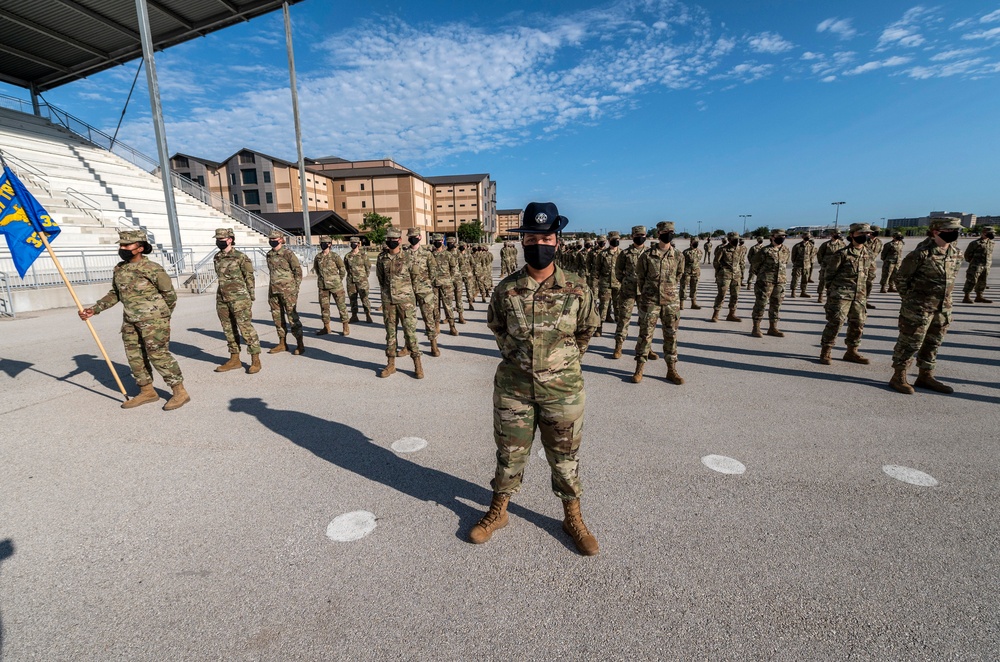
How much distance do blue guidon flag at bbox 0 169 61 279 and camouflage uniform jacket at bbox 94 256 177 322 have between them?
995 mm

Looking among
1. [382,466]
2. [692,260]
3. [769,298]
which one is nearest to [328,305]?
[382,466]

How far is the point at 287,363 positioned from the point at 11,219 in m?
3.53

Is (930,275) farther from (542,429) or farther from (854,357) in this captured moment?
(542,429)

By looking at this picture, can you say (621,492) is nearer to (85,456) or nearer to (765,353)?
(85,456)

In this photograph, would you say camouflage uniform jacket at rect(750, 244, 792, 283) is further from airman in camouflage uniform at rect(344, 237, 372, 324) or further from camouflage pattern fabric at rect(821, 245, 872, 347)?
airman in camouflage uniform at rect(344, 237, 372, 324)

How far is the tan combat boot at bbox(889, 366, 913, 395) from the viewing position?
533 centimetres

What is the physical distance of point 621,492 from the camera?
331 centimetres

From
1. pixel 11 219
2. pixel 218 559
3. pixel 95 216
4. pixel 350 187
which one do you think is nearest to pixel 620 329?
pixel 218 559

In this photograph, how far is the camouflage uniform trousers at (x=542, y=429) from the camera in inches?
105

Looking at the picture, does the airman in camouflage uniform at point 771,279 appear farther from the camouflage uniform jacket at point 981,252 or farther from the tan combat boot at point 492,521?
the tan combat boot at point 492,521

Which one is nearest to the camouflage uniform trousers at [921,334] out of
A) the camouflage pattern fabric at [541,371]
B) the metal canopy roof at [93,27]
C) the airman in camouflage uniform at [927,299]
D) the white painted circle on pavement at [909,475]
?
the airman in camouflage uniform at [927,299]

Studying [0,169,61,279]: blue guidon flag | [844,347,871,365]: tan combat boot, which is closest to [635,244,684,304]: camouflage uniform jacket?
[844,347,871,365]: tan combat boot

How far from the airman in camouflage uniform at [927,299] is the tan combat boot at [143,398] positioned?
30.0 feet

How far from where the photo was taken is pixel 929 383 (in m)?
5.44
